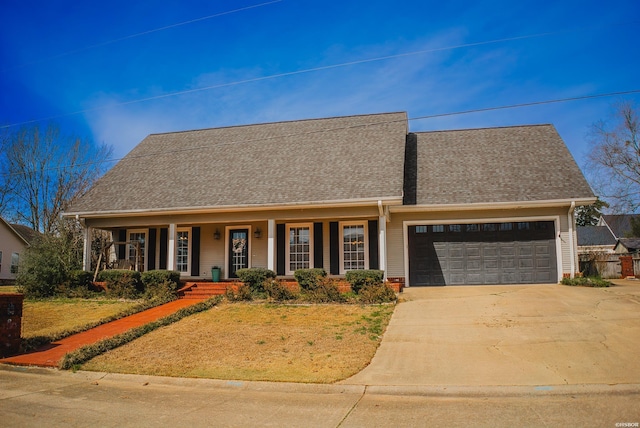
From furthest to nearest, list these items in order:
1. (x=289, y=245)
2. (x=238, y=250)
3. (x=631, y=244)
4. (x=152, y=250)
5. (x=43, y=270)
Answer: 1. (x=631, y=244)
2. (x=152, y=250)
3. (x=238, y=250)
4. (x=289, y=245)
5. (x=43, y=270)

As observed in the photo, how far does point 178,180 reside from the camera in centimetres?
2000

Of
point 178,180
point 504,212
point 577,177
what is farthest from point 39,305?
point 577,177

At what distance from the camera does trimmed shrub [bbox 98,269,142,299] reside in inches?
639

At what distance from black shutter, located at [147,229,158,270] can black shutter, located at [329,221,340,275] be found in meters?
7.49

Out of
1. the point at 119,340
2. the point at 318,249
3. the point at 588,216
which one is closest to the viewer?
the point at 119,340

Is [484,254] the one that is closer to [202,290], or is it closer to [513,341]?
[513,341]

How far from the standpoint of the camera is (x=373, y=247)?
17.6 metres

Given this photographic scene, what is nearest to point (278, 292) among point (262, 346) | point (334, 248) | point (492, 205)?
point (334, 248)

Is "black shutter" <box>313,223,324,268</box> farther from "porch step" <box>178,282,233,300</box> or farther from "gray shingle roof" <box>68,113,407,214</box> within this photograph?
"porch step" <box>178,282,233,300</box>

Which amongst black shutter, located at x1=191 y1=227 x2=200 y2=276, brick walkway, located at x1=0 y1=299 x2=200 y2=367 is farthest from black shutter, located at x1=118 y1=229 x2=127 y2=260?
brick walkway, located at x1=0 y1=299 x2=200 y2=367

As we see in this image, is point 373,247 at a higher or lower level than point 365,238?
lower

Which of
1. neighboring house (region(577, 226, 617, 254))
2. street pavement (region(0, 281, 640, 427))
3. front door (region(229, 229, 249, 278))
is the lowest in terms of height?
street pavement (region(0, 281, 640, 427))

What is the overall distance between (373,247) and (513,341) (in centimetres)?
867

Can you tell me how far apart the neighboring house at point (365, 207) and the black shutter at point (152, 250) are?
6 cm
